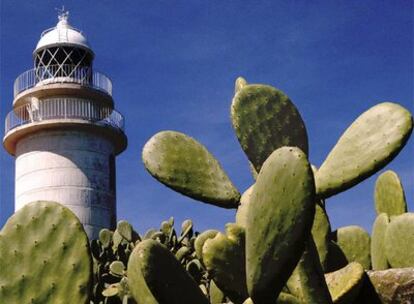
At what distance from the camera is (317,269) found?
8.89 feet

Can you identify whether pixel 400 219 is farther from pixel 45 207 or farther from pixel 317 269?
pixel 45 207

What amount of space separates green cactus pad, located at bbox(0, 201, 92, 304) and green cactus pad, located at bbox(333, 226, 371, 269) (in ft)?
4.18

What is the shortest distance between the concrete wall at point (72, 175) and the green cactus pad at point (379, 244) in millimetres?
18722

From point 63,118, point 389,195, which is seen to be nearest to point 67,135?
point 63,118

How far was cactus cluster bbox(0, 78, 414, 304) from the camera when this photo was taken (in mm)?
2297

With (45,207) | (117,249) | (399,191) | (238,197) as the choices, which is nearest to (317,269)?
(238,197)

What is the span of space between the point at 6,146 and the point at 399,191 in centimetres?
2172

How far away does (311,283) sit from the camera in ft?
8.77

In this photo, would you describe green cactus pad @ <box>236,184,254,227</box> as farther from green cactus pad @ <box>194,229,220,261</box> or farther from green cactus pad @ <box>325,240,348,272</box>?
green cactus pad @ <box>325,240,348,272</box>

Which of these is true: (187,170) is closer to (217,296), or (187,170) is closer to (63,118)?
(217,296)

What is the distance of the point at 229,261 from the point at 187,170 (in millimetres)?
640

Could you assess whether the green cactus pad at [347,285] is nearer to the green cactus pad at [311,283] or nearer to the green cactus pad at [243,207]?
the green cactus pad at [311,283]

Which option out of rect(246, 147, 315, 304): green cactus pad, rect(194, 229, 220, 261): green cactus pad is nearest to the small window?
rect(194, 229, 220, 261): green cactus pad

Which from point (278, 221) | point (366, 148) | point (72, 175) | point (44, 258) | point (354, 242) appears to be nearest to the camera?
point (278, 221)
